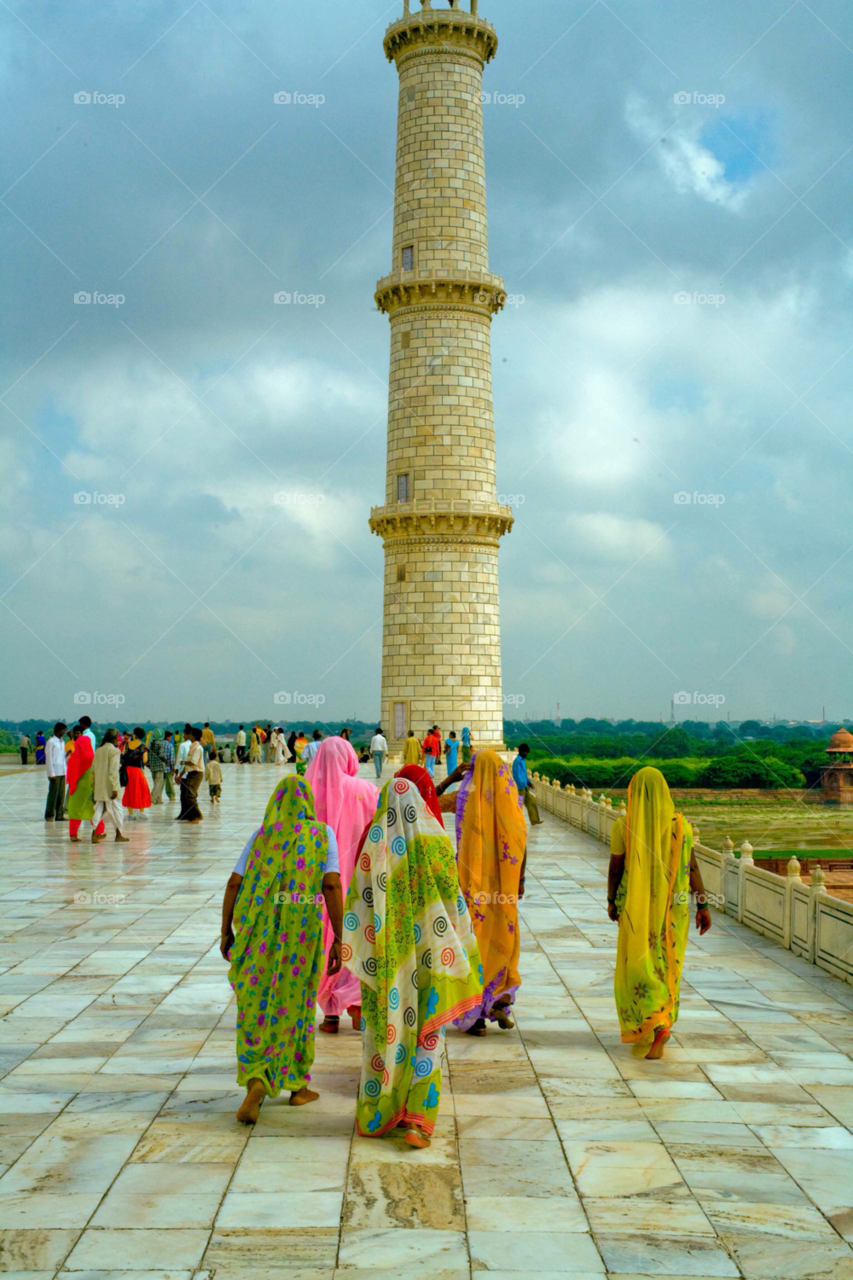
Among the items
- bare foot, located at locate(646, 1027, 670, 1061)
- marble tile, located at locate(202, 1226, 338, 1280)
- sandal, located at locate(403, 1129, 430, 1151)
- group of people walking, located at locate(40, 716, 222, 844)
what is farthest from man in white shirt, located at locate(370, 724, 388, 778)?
marble tile, located at locate(202, 1226, 338, 1280)

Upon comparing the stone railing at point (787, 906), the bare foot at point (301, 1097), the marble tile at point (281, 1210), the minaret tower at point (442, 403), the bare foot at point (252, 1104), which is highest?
the minaret tower at point (442, 403)

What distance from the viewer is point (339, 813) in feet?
20.3

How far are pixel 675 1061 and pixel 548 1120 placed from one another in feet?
3.70

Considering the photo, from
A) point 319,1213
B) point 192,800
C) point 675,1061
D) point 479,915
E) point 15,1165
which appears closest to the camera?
point 319,1213

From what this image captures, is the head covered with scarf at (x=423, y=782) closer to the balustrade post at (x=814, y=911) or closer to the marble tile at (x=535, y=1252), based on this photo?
the marble tile at (x=535, y=1252)

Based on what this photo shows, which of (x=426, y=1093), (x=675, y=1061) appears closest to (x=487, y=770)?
(x=675, y=1061)

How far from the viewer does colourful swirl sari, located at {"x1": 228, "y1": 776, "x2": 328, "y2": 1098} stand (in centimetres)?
470

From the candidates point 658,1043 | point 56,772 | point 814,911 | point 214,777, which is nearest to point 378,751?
point 214,777

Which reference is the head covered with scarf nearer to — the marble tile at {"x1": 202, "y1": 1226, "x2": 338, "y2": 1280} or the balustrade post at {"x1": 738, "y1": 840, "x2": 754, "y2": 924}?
the marble tile at {"x1": 202, "y1": 1226, "x2": 338, "y2": 1280}

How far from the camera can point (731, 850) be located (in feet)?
33.2

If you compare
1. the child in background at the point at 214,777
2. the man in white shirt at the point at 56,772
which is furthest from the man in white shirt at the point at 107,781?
the child in background at the point at 214,777

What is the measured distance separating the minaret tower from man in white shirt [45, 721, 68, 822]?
13608mm

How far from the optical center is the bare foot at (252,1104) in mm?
4582

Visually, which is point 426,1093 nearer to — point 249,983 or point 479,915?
point 249,983
